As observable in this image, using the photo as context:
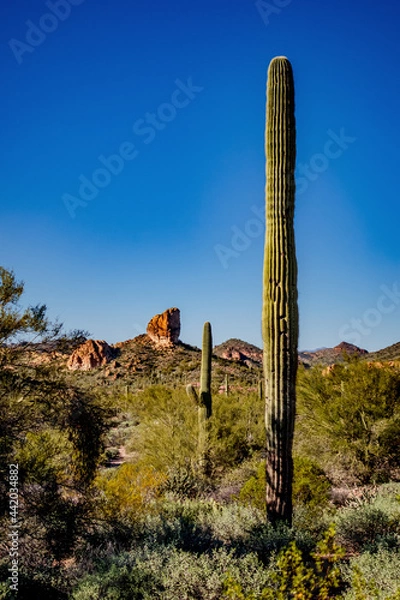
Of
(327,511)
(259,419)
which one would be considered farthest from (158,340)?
(327,511)

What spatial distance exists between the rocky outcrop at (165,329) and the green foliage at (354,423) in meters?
43.2

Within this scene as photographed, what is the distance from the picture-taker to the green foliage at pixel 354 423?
9.58 meters

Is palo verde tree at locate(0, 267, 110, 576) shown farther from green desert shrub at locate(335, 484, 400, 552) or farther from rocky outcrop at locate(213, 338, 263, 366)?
rocky outcrop at locate(213, 338, 263, 366)

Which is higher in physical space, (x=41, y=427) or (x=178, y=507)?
(x=41, y=427)

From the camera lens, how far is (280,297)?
5.95m

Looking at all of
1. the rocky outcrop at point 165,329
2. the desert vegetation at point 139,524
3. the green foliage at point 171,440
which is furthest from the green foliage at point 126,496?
the rocky outcrop at point 165,329

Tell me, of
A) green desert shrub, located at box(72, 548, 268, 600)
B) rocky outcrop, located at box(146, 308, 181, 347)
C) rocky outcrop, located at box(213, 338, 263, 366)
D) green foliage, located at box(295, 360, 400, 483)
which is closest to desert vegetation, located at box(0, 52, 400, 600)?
green desert shrub, located at box(72, 548, 268, 600)

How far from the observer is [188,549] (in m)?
5.30

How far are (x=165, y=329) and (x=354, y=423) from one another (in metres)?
46.5

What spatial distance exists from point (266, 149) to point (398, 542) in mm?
5398

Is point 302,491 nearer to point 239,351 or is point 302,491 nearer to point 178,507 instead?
point 178,507

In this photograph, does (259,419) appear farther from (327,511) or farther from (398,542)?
(398,542)

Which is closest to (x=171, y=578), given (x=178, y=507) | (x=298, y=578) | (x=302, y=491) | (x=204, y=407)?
(x=298, y=578)

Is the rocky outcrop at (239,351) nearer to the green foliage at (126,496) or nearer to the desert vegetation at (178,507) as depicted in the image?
the green foliage at (126,496)
